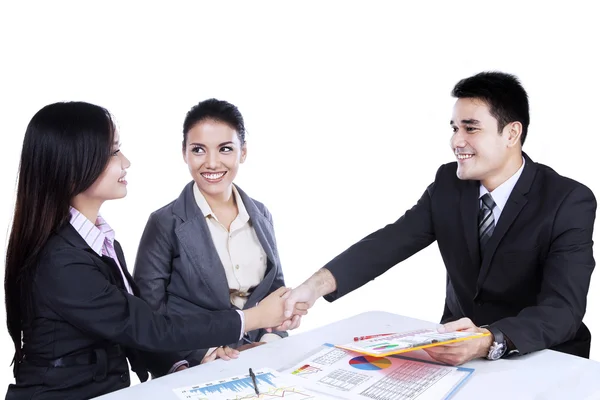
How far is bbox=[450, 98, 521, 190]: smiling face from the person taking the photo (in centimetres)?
230

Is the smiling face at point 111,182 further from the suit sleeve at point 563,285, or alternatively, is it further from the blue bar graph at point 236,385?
the suit sleeve at point 563,285

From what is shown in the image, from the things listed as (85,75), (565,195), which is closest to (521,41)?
(565,195)

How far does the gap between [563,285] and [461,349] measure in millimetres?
531

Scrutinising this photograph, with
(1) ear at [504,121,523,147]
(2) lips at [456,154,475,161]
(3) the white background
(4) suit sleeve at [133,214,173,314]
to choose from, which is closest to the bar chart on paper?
(4) suit sleeve at [133,214,173,314]

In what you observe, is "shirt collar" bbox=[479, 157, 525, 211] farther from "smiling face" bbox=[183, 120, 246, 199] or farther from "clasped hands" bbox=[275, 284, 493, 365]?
"smiling face" bbox=[183, 120, 246, 199]

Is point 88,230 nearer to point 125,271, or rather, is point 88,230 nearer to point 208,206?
point 125,271

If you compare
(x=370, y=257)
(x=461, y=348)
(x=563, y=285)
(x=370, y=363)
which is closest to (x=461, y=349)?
(x=461, y=348)

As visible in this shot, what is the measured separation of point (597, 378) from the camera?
164cm

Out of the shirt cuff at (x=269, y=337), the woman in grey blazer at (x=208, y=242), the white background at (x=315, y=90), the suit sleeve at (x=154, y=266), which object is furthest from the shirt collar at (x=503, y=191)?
the white background at (x=315, y=90)

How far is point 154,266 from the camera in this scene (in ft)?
7.63

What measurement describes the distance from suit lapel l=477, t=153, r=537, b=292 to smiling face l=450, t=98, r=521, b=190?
0.33 feet

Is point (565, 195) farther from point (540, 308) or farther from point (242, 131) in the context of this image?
point (242, 131)

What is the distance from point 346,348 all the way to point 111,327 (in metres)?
0.61

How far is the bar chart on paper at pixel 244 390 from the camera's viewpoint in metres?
1.49
